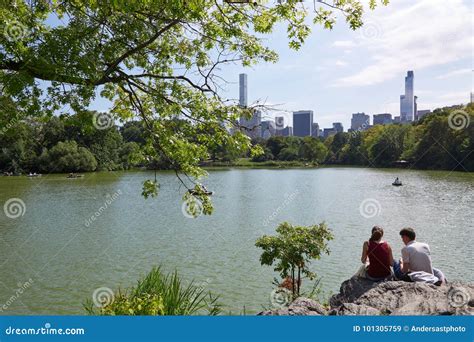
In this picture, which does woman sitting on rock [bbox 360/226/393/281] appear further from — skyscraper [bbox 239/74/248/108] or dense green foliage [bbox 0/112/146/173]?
dense green foliage [bbox 0/112/146/173]

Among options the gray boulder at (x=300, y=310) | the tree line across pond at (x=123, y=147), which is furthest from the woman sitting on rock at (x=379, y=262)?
the tree line across pond at (x=123, y=147)

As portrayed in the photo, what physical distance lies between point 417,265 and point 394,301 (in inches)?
54.0

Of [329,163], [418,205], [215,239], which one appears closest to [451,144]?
[329,163]

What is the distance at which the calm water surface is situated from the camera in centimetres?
1173

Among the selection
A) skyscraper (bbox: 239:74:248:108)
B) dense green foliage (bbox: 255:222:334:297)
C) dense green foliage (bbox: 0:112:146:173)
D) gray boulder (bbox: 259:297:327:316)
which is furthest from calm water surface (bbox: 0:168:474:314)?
dense green foliage (bbox: 0:112:146:173)

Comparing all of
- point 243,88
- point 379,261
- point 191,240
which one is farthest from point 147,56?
point 191,240

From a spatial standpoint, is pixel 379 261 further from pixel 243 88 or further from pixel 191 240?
pixel 191 240

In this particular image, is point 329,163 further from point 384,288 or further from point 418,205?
point 384,288

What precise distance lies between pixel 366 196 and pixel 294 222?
45.5 feet

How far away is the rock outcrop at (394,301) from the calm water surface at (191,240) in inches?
132

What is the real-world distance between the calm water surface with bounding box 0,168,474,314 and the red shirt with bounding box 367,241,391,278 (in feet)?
11.1

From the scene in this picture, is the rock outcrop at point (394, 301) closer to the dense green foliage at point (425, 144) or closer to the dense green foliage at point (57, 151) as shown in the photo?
the dense green foliage at point (425, 144)

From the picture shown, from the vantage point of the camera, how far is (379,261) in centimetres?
702

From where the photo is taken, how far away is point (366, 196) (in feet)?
108
